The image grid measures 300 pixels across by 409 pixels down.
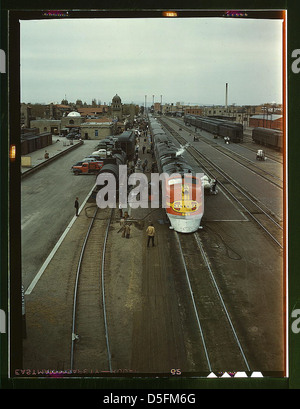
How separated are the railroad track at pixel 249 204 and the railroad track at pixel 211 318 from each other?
377 centimetres

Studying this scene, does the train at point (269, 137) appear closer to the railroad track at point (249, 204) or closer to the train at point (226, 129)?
the train at point (226, 129)

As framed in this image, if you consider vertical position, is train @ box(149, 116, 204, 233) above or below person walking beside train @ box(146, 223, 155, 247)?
above


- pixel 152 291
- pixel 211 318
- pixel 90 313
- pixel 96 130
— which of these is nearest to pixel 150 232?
pixel 152 291

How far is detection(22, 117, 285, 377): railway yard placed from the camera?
8.03 m

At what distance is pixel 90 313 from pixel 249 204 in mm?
13645

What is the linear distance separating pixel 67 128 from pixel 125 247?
45865 millimetres

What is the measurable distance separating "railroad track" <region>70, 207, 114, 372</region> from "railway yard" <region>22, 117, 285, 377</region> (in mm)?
29

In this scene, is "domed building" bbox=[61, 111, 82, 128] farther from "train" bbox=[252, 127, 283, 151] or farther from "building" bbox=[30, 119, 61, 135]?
"train" bbox=[252, 127, 283, 151]

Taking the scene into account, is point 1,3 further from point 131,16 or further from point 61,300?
point 61,300

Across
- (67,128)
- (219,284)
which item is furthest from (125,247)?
(67,128)

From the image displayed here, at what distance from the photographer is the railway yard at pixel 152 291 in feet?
26.3

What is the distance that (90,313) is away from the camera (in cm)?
1003

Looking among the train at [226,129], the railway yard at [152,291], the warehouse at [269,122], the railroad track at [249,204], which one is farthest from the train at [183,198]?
the train at [226,129]

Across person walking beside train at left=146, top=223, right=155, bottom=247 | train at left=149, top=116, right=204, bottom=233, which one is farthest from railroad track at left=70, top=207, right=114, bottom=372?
train at left=149, top=116, right=204, bottom=233
